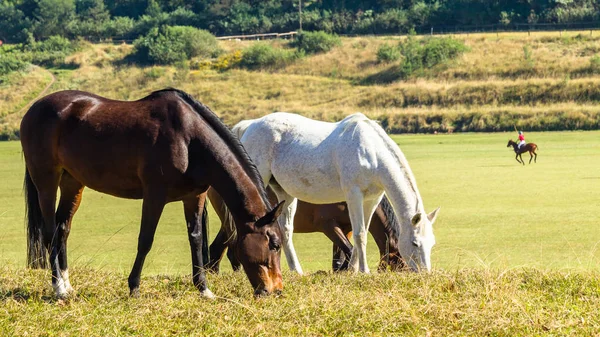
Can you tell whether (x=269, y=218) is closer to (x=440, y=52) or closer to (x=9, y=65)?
(x=440, y=52)

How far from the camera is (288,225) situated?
8.95m

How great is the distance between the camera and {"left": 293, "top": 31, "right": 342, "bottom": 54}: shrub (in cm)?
6644

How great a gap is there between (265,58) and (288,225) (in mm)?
54054

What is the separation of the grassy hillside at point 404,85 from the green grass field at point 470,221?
45.8 ft

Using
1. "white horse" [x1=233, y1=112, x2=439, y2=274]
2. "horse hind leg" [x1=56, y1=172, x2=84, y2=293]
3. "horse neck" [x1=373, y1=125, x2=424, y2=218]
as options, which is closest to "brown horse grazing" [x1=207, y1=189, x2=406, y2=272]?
"white horse" [x1=233, y1=112, x2=439, y2=274]

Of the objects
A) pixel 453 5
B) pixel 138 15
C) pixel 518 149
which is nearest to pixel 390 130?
pixel 518 149

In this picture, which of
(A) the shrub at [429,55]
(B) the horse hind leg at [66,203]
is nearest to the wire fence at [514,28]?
(A) the shrub at [429,55]

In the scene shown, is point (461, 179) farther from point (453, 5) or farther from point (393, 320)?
point (453, 5)

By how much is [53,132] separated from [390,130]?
1296 inches

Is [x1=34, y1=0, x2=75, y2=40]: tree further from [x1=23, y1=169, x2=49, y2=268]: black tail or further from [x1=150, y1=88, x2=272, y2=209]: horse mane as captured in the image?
[x1=150, y1=88, x2=272, y2=209]: horse mane

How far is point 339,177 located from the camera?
27.7 feet

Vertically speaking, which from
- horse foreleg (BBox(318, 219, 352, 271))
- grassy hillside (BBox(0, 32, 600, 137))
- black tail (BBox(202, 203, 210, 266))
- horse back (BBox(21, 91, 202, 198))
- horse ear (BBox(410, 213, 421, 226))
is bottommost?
grassy hillside (BBox(0, 32, 600, 137))

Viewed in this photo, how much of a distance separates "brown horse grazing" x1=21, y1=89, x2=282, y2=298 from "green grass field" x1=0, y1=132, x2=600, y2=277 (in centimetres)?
169

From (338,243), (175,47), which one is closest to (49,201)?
(338,243)
